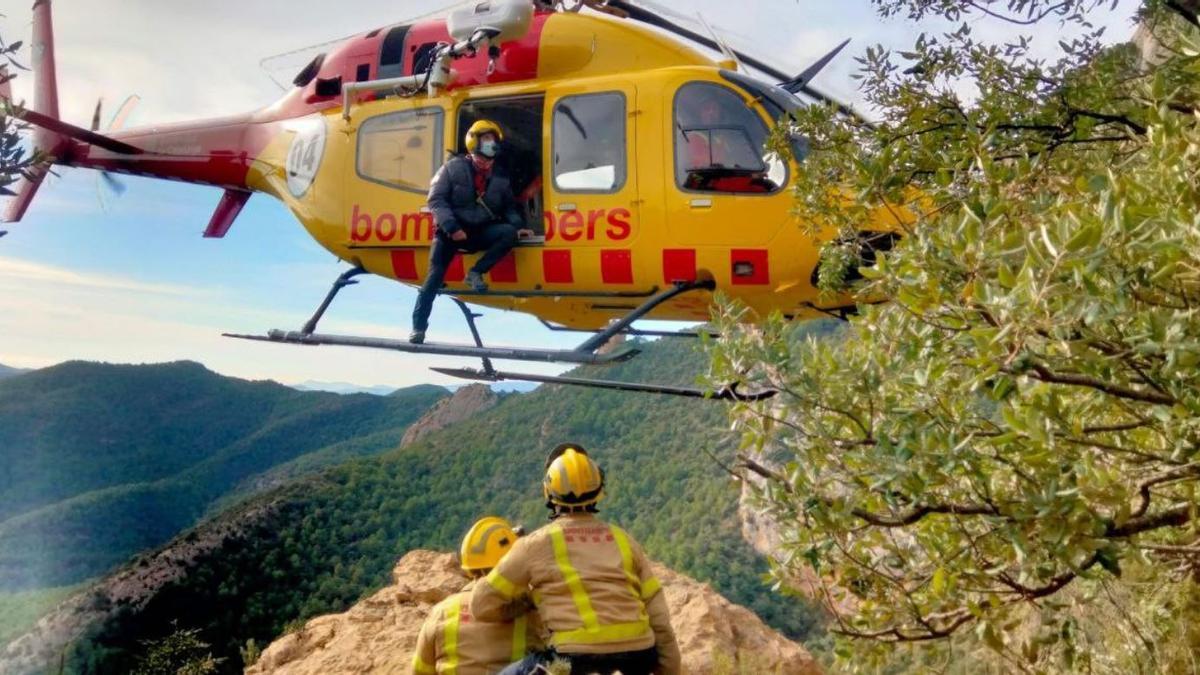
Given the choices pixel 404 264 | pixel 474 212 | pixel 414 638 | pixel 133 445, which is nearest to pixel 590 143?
pixel 474 212

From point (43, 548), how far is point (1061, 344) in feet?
83.7

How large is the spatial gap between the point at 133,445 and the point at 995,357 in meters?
32.3

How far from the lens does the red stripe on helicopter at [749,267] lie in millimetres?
6125

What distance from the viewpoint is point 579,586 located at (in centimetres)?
414

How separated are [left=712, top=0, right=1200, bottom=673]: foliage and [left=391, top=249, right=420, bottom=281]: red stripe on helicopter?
13.0 ft

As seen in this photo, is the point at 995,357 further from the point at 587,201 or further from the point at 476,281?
the point at 476,281

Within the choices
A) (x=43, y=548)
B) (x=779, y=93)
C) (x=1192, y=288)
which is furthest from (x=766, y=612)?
(x=43, y=548)

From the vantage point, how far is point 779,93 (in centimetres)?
628

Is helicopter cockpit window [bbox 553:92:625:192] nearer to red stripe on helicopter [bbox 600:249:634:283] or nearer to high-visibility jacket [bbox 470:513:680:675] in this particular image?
red stripe on helicopter [bbox 600:249:634:283]

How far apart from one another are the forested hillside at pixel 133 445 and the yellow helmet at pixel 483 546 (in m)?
18.8

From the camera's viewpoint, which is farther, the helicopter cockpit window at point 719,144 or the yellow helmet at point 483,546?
the helicopter cockpit window at point 719,144

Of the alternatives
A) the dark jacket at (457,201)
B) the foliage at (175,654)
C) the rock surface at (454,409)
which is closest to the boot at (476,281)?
the dark jacket at (457,201)

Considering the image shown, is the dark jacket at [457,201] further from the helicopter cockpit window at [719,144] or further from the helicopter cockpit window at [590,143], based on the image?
the helicopter cockpit window at [719,144]

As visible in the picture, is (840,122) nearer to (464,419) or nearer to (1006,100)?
(1006,100)
